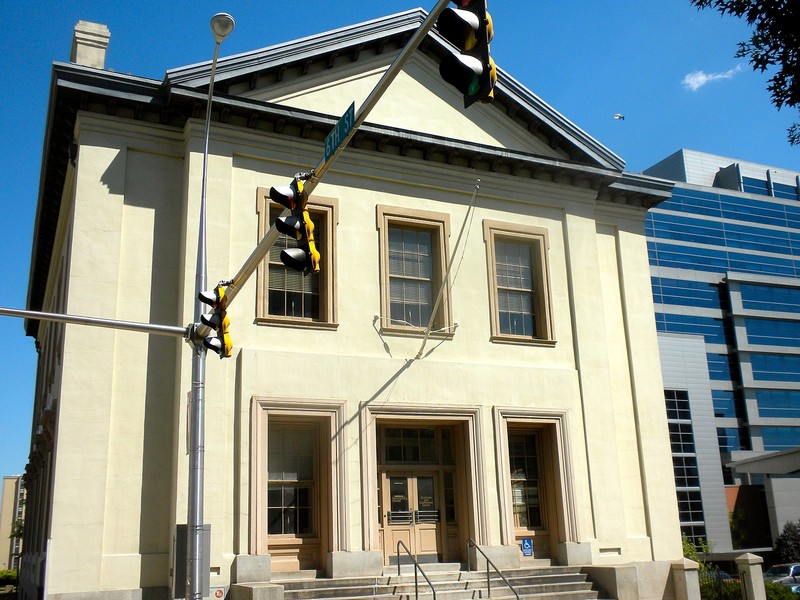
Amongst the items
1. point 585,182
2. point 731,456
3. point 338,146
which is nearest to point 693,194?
point 731,456

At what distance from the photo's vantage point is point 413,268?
834 inches

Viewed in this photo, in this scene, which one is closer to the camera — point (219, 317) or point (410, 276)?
point (219, 317)

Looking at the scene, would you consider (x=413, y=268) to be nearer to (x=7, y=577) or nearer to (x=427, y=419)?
(x=427, y=419)

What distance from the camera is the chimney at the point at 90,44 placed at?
19.6 metres

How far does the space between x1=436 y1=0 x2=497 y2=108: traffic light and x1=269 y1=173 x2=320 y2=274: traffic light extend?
354cm

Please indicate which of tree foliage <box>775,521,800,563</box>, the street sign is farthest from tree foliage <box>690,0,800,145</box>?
tree foliage <box>775,521,800,563</box>

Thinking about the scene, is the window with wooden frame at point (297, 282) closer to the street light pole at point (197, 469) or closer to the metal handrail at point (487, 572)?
the metal handrail at point (487, 572)

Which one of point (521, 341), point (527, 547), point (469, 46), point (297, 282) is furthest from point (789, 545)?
point (469, 46)

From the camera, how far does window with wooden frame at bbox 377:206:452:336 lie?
2045 cm

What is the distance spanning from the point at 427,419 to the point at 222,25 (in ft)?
34.2

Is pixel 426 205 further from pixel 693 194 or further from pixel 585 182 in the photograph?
pixel 693 194

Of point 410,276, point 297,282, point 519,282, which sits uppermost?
point 519,282

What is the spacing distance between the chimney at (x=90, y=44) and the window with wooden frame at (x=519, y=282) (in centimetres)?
992

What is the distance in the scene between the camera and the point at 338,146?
9.15 metres
